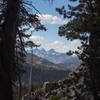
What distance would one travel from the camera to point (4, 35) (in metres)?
4.23

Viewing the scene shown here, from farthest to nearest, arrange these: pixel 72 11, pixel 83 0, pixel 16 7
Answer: pixel 72 11 → pixel 83 0 → pixel 16 7

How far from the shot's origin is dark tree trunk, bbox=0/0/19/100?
3842 millimetres

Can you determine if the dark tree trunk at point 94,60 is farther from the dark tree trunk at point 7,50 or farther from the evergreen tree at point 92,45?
the dark tree trunk at point 7,50

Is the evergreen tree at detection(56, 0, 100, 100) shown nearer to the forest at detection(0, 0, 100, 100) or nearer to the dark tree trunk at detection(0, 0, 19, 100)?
the forest at detection(0, 0, 100, 100)

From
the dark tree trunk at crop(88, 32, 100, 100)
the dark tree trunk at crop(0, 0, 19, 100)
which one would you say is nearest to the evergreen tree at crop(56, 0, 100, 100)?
the dark tree trunk at crop(88, 32, 100, 100)

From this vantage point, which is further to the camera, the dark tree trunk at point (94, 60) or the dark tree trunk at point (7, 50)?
the dark tree trunk at point (94, 60)

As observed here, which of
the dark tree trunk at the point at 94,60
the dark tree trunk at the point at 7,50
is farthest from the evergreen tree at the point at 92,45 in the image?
the dark tree trunk at the point at 7,50

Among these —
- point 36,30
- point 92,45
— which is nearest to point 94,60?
point 92,45

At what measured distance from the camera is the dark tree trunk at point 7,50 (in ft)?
12.6

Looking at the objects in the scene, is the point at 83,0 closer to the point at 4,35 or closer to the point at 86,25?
the point at 86,25

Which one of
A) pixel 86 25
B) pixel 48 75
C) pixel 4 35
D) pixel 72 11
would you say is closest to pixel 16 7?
pixel 4 35

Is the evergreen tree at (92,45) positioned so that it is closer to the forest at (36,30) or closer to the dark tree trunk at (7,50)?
the forest at (36,30)

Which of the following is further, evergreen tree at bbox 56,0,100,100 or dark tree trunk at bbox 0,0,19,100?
evergreen tree at bbox 56,0,100,100

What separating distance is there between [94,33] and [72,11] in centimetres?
202
